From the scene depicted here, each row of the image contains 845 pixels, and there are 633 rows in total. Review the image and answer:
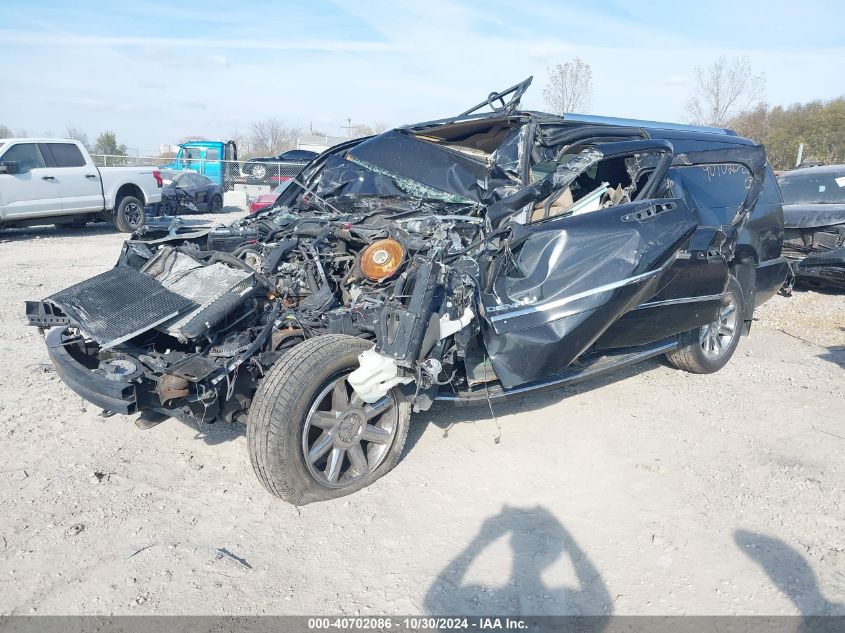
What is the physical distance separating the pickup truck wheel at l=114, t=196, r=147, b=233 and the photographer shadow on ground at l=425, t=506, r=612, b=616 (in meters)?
12.3

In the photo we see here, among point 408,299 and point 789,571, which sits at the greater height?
point 408,299

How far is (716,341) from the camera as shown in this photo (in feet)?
17.4

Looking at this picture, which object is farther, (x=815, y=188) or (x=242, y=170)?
(x=242, y=170)

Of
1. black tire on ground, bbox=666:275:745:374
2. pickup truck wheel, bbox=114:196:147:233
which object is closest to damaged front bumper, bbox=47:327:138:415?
black tire on ground, bbox=666:275:745:374

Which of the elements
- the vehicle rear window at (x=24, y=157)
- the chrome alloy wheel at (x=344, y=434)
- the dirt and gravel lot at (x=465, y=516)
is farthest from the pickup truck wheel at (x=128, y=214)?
the chrome alloy wheel at (x=344, y=434)

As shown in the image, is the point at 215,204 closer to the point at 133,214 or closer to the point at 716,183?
the point at 133,214

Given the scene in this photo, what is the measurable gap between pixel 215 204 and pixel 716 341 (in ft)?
51.0

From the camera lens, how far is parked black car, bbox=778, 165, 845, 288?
7.72m

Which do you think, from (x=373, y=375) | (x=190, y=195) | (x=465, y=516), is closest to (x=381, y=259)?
(x=373, y=375)

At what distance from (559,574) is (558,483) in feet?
2.63

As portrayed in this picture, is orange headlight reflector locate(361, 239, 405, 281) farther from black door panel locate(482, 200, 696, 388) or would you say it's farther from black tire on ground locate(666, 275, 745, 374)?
black tire on ground locate(666, 275, 745, 374)

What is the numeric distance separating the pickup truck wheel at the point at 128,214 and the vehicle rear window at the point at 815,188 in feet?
39.6

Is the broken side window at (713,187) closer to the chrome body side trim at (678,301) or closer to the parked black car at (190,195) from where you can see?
the chrome body side trim at (678,301)

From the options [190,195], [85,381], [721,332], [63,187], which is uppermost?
[63,187]
